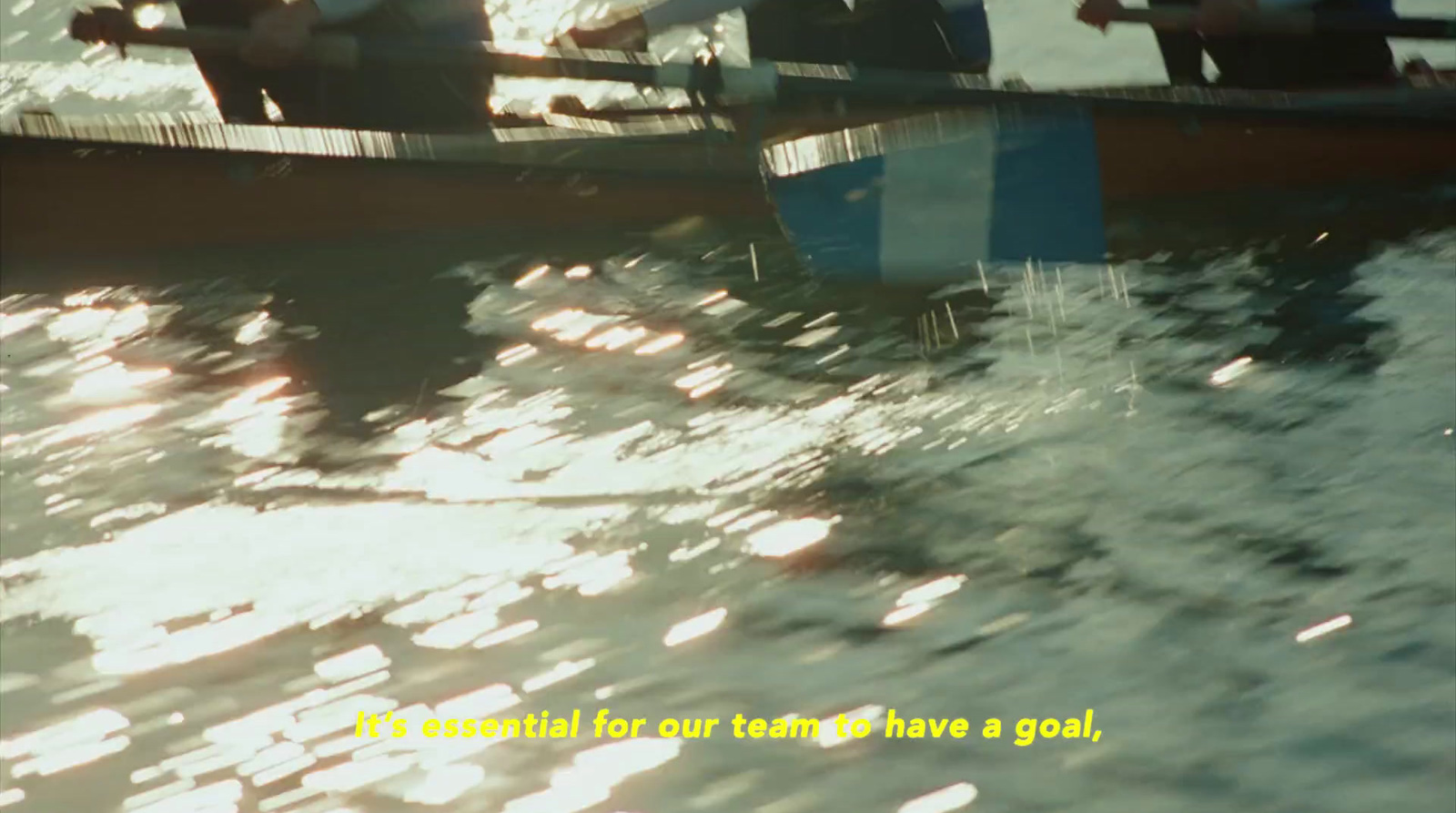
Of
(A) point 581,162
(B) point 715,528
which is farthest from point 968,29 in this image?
(B) point 715,528

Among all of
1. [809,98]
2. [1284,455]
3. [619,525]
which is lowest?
[1284,455]

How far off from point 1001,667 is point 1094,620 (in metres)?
0.19

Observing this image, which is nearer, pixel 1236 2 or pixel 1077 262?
pixel 1077 262

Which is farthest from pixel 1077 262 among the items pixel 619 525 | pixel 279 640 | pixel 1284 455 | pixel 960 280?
pixel 279 640

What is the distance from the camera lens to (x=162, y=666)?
2.63m

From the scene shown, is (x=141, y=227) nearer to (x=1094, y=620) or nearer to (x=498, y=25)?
(x=1094, y=620)

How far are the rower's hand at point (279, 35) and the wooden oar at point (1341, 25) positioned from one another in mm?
1987

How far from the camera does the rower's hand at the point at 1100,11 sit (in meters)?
4.84

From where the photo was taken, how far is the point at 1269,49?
5.03 m

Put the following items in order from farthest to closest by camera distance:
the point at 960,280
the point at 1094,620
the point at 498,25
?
1. the point at 498,25
2. the point at 960,280
3. the point at 1094,620

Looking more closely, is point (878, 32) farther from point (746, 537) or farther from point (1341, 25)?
point (746, 537)

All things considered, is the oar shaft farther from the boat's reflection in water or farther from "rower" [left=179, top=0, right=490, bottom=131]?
the boat's reflection in water

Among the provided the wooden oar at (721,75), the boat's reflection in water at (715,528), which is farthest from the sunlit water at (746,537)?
the wooden oar at (721,75)

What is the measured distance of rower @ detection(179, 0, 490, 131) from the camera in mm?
4773
